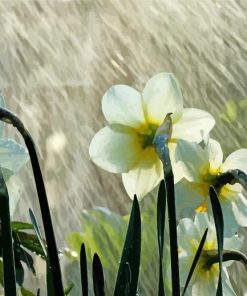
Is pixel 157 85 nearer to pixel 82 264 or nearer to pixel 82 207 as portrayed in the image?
pixel 82 264

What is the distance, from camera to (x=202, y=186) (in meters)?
0.60

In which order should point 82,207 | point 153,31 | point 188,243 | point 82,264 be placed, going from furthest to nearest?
point 153,31 < point 82,207 < point 188,243 < point 82,264

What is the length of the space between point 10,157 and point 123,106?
0.11 metres

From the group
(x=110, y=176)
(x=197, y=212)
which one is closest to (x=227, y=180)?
(x=197, y=212)

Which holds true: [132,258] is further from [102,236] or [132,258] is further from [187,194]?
[102,236]

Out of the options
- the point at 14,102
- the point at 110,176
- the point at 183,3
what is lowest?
the point at 110,176

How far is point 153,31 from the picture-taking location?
1.04 metres

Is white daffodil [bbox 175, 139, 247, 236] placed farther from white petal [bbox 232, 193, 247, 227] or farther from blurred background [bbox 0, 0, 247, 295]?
blurred background [bbox 0, 0, 247, 295]

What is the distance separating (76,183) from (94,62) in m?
0.18

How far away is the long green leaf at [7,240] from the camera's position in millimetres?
497

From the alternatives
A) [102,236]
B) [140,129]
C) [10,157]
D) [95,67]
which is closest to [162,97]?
[140,129]

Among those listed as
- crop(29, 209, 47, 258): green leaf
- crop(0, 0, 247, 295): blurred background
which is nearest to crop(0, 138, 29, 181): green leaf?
crop(29, 209, 47, 258): green leaf

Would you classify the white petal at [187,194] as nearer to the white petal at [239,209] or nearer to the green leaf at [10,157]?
the white petal at [239,209]

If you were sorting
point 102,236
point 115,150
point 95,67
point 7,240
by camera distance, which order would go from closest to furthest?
point 7,240, point 115,150, point 102,236, point 95,67
